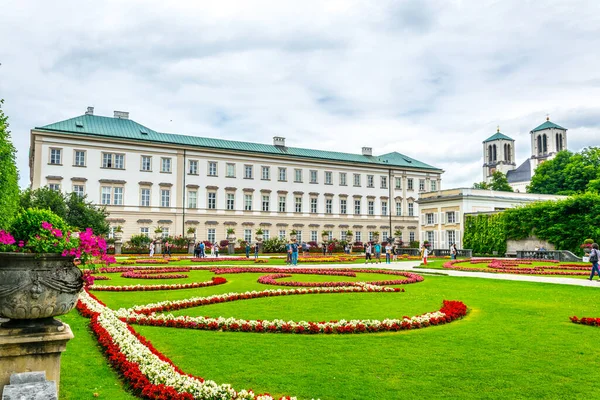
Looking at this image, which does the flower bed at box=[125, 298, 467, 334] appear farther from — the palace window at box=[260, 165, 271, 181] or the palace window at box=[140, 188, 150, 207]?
the palace window at box=[260, 165, 271, 181]

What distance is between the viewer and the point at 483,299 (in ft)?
41.3

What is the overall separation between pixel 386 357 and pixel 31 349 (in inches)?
170

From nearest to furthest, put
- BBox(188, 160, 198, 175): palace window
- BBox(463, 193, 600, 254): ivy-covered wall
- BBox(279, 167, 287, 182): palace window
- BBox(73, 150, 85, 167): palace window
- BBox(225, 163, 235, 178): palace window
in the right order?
BBox(463, 193, 600, 254): ivy-covered wall
BBox(73, 150, 85, 167): palace window
BBox(188, 160, 198, 175): palace window
BBox(225, 163, 235, 178): palace window
BBox(279, 167, 287, 182): palace window

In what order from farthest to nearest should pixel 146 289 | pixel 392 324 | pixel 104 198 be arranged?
pixel 104 198
pixel 146 289
pixel 392 324

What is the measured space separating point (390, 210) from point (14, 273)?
62555 millimetres

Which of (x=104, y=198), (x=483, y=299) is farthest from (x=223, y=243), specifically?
(x=483, y=299)

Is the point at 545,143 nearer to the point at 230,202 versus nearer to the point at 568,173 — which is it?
the point at 568,173

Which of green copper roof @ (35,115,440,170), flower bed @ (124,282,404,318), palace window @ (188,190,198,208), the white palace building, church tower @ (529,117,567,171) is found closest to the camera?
flower bed @ (124,282,404,318)

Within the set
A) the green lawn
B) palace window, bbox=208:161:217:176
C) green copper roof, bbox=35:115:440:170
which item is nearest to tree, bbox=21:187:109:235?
green copper roof, bbox=35:115:440:170

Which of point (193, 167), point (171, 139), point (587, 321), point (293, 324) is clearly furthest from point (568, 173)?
point (293, 324)

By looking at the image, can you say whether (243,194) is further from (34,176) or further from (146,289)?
(146,289)

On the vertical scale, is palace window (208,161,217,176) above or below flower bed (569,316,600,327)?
above

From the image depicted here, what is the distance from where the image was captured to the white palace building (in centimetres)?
4747

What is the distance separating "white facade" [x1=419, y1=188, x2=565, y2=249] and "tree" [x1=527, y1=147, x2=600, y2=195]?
10357 mm
